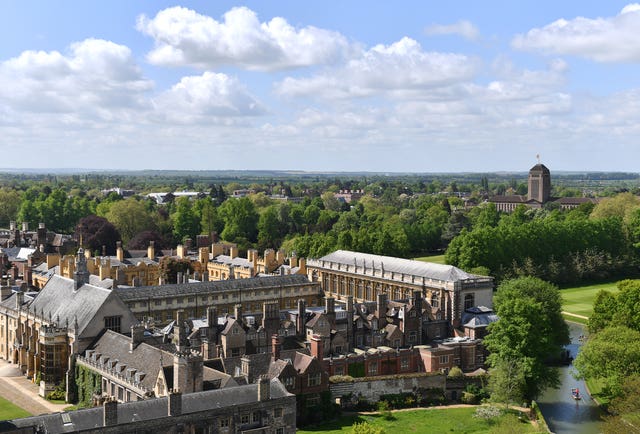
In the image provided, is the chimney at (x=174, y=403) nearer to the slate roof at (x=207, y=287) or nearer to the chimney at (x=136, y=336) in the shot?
the chimney at (x=136, y=336)

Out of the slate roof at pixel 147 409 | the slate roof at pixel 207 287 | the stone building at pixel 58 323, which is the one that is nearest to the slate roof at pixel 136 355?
the stone building at pixel 58 323

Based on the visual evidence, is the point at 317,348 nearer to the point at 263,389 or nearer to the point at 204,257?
the point at 263,389

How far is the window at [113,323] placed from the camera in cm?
5588

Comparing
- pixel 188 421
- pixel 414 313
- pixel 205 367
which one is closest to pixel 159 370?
pixel 205 367

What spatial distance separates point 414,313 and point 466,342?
5029mm

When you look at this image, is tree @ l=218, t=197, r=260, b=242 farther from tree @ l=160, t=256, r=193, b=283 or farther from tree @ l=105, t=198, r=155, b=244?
tree @ l=160, t=256, r=193, b=283

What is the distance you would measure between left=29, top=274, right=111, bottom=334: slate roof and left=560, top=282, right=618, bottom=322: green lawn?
52832 mm

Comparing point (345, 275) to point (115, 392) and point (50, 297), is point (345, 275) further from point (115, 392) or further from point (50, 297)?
point (115, 392)

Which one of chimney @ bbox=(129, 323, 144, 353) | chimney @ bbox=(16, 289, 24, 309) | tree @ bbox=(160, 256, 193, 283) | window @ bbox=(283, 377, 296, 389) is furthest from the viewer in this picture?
tree @ bbox=(160, 256, 193, 283)

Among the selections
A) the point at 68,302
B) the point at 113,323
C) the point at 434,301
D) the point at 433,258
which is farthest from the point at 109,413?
the point at 433,258

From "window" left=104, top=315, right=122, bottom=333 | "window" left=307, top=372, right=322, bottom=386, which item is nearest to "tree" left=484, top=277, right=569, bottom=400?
"window" left=307, top=372, right=322, bottom=386

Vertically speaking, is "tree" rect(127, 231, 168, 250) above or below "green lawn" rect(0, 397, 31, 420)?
above

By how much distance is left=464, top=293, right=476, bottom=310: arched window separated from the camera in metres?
72.8

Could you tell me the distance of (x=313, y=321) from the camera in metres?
59.5
